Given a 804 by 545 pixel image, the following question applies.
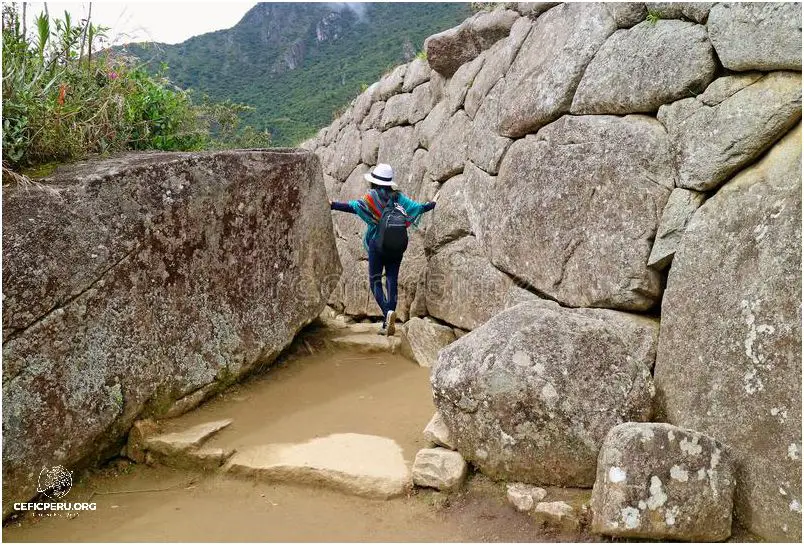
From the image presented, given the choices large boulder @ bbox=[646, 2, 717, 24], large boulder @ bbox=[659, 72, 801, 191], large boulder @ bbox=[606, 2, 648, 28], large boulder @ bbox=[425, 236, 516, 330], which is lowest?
large boulder @ bbox=[425, 236, 516, 330]

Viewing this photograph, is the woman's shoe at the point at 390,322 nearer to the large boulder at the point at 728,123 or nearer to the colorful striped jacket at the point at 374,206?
the colorful striped jacket at the point at 374,206

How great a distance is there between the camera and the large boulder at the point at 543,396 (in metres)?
3.28

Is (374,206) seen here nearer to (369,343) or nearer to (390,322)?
(390,322)

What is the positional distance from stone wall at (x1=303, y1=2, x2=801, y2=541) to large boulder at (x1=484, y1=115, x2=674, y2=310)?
0.04ft

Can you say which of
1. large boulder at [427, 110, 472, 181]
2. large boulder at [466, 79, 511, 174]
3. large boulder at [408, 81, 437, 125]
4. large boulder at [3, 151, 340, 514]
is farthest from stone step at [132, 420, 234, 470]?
large boulder at [408, 81, 437, 125]

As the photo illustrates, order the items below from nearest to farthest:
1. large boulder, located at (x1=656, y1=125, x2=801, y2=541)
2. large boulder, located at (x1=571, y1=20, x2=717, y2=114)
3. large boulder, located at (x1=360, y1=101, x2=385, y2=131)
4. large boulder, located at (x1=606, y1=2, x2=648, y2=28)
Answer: large boulder, located at (x1=656, y1=125, x2=801, y2=541)
large boulder, located at (x1=571, y1=20, x2=717, y2=114)
large boulder, located at (x1=606, y1=2, x2=648, y2=28)
large boulder, located at (x1=360, y1=101, x2=385, y2=131)

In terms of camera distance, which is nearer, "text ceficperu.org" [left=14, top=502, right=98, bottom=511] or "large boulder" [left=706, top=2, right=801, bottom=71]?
"large boulder" [left=706, top=2, right=801, bottom=71]

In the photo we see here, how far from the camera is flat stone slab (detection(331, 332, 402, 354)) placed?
18.5 feet

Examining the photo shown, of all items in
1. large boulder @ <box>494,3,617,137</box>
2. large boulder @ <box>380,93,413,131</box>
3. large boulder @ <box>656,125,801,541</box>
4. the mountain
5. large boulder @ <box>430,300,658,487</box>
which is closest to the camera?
large boulder @ <box>656,125,801,541</box>

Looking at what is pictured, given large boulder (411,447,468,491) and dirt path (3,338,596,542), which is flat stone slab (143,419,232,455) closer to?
dirt path (3,338,596,542)

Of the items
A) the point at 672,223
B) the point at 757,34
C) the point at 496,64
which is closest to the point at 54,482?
the point at 672,223

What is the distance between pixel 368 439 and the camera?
4008mm

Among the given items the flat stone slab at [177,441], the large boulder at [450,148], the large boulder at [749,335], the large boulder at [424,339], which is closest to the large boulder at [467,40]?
the large boulder at [450,148]

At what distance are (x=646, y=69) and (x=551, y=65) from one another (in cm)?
101
